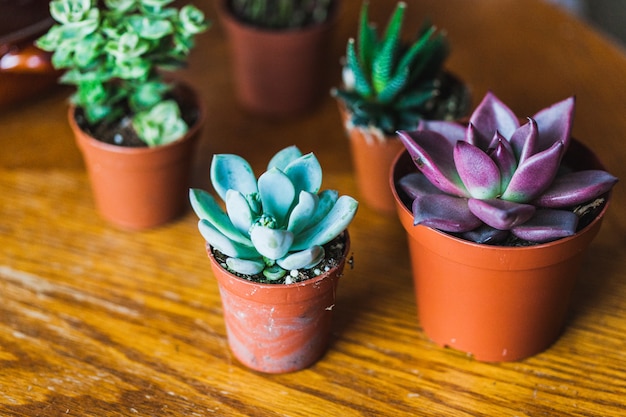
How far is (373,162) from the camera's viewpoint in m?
0.87

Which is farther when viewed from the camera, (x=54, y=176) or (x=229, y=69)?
(x=229, y=69)

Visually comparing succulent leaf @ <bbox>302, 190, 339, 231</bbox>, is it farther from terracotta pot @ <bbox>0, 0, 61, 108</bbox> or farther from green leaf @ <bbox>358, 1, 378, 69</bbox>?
terracotta pot @ <bbox>0, 0, 61, 108</bbox>

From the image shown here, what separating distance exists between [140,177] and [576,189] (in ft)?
1.43

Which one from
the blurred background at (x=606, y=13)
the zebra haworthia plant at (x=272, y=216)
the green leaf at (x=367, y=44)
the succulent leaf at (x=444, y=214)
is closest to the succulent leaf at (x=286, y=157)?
the zebra haworthia plant at (x=272, y=216)

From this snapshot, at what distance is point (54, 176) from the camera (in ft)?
3.07

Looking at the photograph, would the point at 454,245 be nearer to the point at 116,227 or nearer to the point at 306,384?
the point at 306,384

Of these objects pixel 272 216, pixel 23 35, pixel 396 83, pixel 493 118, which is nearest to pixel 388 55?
pixel 396 83

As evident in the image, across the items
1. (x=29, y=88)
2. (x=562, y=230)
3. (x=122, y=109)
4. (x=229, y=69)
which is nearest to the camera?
(x=562, y=230)

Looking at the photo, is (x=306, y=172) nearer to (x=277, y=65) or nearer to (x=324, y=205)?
(x=324, y=205)

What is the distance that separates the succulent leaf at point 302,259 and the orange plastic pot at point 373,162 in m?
0.24

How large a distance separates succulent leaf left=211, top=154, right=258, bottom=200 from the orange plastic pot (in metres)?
0.20

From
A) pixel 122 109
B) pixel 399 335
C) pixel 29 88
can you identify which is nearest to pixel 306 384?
pixel 399 335

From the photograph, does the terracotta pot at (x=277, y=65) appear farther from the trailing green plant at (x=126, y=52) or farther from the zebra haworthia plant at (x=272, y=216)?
the zebra haworthia plant at (x=272, y=216)

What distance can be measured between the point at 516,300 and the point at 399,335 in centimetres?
13
